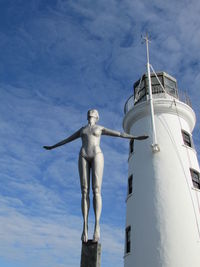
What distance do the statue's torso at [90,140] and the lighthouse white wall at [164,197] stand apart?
32.2 feet

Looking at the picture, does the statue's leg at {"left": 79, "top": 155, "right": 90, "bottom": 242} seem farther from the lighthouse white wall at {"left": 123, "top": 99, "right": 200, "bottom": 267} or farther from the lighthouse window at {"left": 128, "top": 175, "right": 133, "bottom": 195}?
the lighthouse window at {"left": 128, "top": 175, "right": 133, "bottom": 195}

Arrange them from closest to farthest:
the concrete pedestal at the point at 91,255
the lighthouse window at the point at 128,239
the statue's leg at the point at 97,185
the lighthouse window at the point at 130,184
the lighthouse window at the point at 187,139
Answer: the concrete pedestal at the point at 91,255 → the statue's leg at the point at 97,185 → the lighthouse window at the point at 128,239 → the lighthouse window at the point at 130,184 → the lighthouse window at the point at 187,139

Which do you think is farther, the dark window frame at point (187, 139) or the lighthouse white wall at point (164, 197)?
the dark window frame at point (187, 139)

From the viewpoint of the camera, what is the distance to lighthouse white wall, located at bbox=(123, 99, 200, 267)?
48.2ft

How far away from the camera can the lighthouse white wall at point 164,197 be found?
14.7m

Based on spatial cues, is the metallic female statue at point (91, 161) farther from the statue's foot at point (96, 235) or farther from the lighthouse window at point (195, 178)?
the lighthouse window at point (195, 178)

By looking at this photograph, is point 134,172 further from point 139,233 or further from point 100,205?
point 100,205

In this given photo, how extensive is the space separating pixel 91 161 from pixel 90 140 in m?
0.48

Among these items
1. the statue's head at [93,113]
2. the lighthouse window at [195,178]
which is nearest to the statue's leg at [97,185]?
the statue's head at [93,113]

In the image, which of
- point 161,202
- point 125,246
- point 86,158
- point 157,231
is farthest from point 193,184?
point 86,158

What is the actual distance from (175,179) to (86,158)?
11.1m

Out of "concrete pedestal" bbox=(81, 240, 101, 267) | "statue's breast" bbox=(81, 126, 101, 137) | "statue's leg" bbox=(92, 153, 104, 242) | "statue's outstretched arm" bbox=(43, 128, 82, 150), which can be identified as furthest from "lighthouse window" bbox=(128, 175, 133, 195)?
"concrete pedestal" bbox=(81, 240, 101, 267)

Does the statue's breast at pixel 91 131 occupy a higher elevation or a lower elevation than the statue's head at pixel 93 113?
lower

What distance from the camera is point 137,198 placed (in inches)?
669
